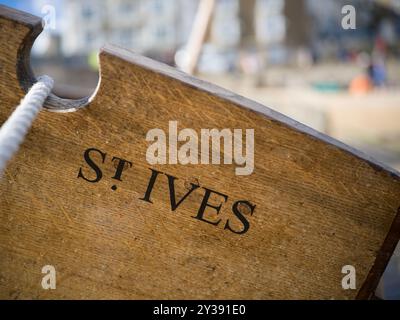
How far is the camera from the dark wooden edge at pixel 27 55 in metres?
1.39

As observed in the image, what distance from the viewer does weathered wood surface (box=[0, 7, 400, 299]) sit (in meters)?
1.40

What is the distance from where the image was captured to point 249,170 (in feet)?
4.74

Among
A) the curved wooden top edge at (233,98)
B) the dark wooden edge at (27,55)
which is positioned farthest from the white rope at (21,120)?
the curved wooden top edge at (233,98)

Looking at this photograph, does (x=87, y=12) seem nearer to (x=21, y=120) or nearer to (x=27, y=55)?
(x=27, y=55)

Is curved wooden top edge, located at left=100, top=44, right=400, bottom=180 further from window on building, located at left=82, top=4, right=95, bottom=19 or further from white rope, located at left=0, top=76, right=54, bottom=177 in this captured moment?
window on building, located at left=82, top=4, right=95, bottom=19

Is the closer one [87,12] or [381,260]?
[381,260]

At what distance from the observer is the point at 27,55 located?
149cm

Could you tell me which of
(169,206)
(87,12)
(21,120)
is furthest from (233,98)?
(87,12)

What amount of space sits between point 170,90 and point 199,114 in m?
0.10

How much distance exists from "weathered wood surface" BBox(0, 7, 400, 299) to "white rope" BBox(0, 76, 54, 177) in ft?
0.18

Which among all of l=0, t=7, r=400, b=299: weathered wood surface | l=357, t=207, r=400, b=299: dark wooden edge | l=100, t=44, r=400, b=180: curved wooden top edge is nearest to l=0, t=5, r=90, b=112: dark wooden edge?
l=0, t=7, r=400, b=299: weathered wood surface

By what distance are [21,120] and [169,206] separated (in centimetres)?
46
